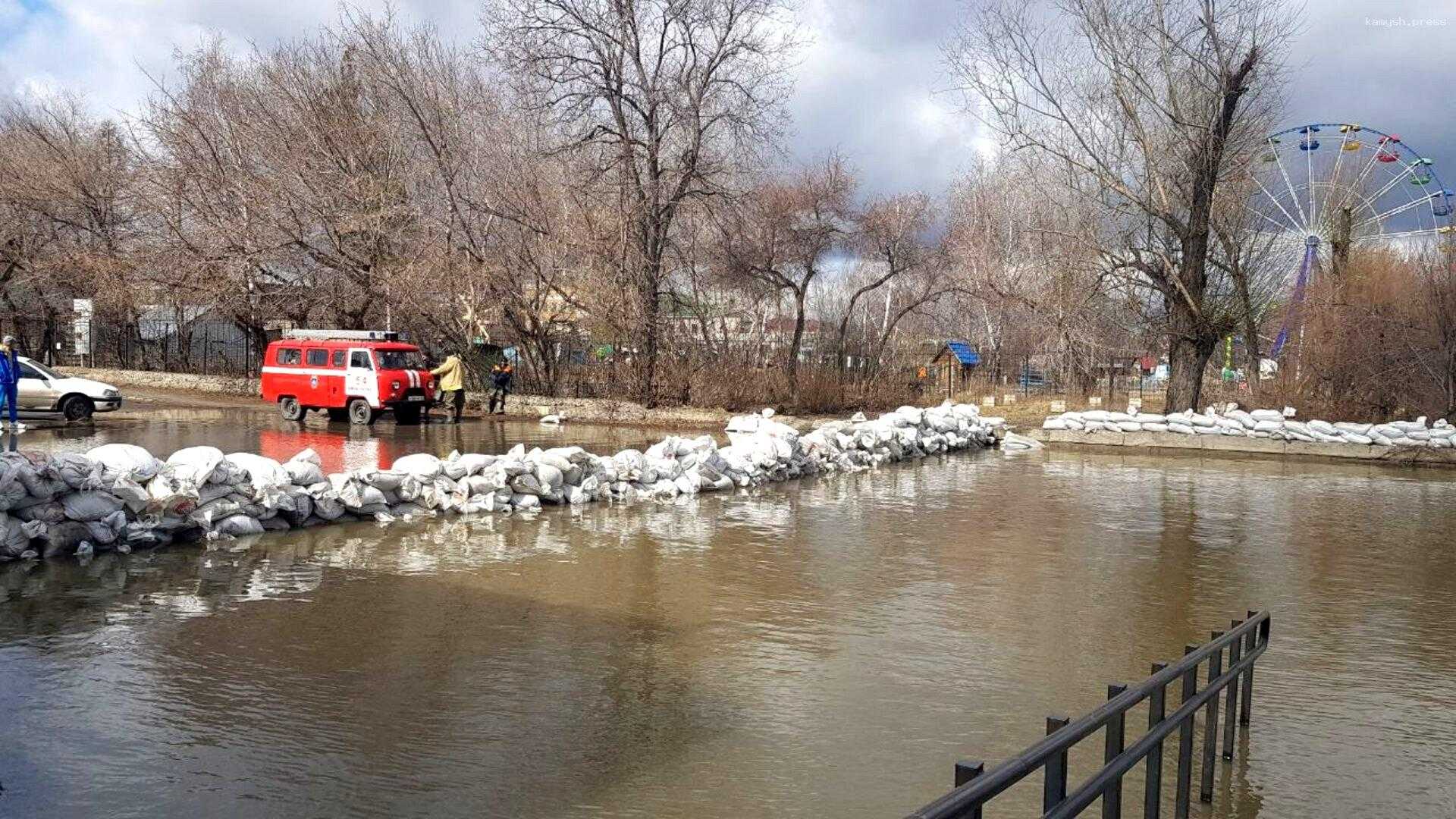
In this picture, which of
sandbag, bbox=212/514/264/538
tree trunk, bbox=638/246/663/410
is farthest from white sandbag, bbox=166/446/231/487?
tree trunk, bbox=638/246/663/410

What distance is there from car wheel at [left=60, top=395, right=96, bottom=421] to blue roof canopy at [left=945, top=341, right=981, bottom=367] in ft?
110

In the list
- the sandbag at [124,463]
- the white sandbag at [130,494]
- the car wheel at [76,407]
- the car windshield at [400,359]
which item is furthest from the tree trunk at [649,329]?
the white sandbag at [130,494]

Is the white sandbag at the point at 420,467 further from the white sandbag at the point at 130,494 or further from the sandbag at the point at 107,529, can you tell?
the sandbag at the point at 107,529

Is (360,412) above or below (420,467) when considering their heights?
above

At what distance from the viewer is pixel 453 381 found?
1070 inches

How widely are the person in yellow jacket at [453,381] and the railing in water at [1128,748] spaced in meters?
23.2

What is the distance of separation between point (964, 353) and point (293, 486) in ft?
146

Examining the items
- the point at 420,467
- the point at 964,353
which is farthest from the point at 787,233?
the point at 420,467

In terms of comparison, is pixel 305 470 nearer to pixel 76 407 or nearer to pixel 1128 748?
pixel 1128 748

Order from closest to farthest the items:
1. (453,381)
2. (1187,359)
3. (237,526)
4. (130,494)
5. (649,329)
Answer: (130,494)
(237,526)
(453,381)
(1187,359)
(649,329)

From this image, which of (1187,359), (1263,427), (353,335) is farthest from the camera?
(1187,359)

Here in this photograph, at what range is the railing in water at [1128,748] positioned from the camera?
2621mm

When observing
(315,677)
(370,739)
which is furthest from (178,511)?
(370,739)

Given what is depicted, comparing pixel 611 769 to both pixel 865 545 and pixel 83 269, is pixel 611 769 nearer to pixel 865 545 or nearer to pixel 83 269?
pixel 865 545
